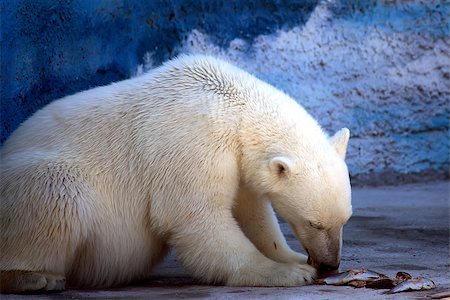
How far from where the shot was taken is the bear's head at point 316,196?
421 cm

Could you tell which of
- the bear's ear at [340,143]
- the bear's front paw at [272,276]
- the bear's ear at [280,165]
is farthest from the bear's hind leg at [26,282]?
the bear's ear at [340,143]

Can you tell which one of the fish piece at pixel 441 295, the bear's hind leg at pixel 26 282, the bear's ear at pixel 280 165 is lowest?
the bear's hind leg at pixel 26 282

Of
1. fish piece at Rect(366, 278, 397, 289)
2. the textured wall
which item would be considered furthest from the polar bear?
the textured wall

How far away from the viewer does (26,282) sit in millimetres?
4094

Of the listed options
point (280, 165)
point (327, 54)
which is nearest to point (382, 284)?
point (280, 165)

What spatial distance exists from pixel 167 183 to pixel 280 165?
1.74 feet

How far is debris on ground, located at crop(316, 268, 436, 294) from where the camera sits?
4.03 m

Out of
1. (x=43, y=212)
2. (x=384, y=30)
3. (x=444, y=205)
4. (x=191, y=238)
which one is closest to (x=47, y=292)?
(x=43, y=212)

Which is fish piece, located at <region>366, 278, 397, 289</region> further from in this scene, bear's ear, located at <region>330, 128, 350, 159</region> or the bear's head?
bear's ear, located at <region>330, 128, 350, 159</region>

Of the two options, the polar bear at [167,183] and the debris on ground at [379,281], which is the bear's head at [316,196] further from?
the debris on ground at [379,281]

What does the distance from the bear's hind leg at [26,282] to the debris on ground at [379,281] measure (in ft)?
3.94

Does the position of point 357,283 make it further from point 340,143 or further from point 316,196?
point 340,143

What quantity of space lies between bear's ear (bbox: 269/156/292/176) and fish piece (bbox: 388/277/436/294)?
27.8 inches

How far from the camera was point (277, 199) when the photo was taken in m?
4.38
